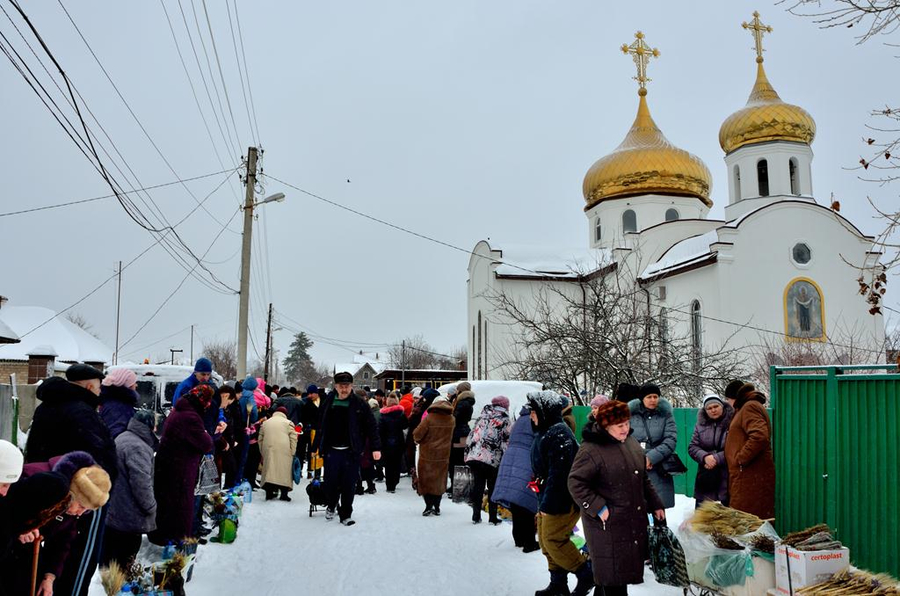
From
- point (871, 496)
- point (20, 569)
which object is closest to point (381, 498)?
→ point (871, 496)

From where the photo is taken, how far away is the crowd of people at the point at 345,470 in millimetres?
3881

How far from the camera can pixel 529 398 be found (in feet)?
22.4

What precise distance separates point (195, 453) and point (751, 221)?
2703cm

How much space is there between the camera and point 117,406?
6.30 metres

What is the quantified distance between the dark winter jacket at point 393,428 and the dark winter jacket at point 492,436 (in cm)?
386

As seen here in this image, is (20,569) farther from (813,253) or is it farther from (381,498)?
(813,253)

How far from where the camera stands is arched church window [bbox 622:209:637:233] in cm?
3878

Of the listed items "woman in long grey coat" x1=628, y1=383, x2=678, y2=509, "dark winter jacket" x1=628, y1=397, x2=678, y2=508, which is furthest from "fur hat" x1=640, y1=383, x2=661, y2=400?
"dark winter jacket" x1=628, y1=397, x2=678, y2=508

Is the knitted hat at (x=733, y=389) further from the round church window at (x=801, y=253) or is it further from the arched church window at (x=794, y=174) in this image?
the arched church window at (x=794, y=174)

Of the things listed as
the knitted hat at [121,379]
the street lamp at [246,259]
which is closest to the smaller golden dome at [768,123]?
the street lamp at [246,259]

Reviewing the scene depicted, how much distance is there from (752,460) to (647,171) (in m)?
32.9

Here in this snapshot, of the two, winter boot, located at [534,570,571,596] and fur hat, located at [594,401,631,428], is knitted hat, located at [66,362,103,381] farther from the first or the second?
winter boot, located at [534,570,571,596]

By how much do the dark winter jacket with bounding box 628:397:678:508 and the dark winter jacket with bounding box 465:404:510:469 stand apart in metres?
2.22

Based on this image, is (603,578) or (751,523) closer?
(603,578)
